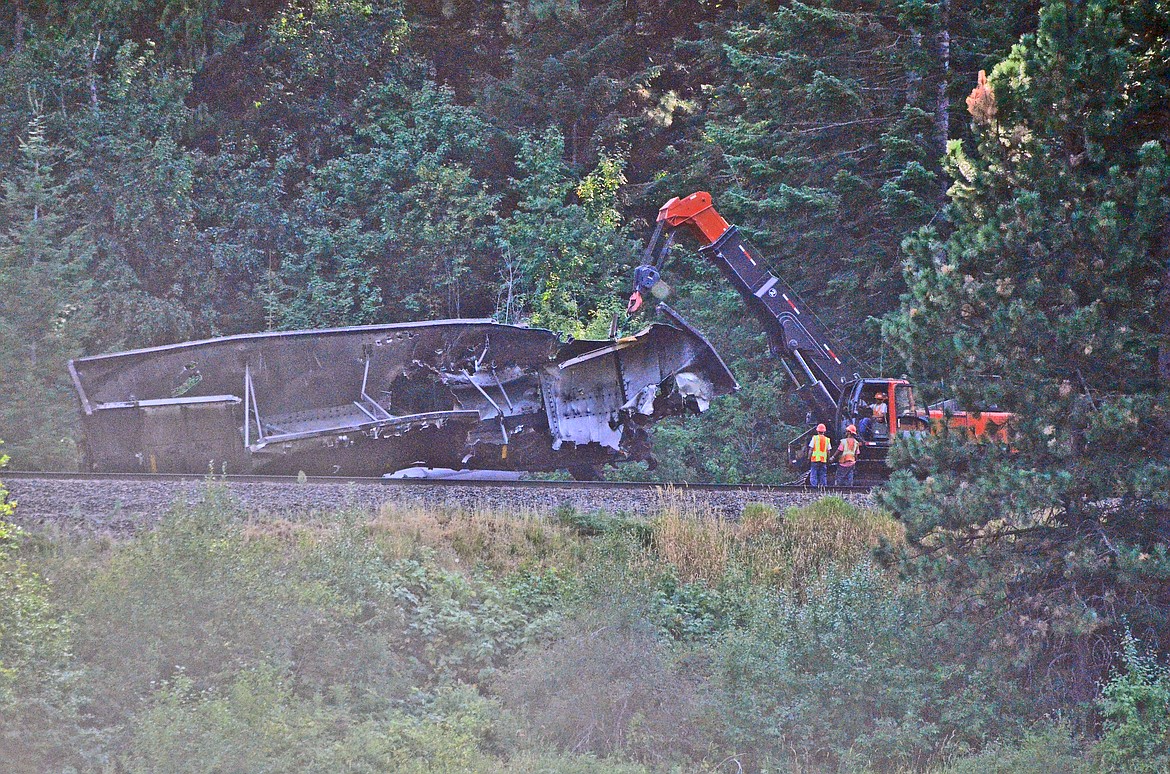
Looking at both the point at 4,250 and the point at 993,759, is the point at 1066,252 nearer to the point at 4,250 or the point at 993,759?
the point at 993,759

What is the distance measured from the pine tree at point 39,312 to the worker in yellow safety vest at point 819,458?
11.6 m

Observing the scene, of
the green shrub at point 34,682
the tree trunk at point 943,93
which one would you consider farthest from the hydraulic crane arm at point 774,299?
the green shrub at point 34,682

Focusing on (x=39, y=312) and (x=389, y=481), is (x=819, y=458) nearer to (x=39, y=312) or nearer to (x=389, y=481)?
(x=389, y=481)

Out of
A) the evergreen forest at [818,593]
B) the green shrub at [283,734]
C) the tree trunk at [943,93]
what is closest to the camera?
the green shrub at [283,734]

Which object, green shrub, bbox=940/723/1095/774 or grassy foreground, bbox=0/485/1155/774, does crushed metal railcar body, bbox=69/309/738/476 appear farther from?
green shrub, bbox=940/723/1095/774

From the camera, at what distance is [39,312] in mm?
21203

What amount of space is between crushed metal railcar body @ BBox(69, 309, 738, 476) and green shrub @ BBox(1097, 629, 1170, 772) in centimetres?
832

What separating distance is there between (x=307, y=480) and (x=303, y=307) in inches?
487

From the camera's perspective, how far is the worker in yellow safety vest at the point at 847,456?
16016mm

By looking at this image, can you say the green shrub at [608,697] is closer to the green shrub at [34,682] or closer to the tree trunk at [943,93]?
the green shrub at [34,682]

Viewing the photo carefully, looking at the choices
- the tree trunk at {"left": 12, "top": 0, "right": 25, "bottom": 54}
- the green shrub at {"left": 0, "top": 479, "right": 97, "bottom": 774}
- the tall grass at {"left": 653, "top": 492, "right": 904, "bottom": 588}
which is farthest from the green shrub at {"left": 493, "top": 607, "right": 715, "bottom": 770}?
the tree trunk at {"left": 12, "top": 0, "right": 25, "bottom": 54}

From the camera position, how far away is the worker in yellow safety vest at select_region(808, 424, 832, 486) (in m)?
15.9

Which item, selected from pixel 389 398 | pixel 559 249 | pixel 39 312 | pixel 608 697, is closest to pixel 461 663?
pixel 608 697

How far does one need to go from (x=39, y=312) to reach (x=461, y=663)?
1445 centimetres
